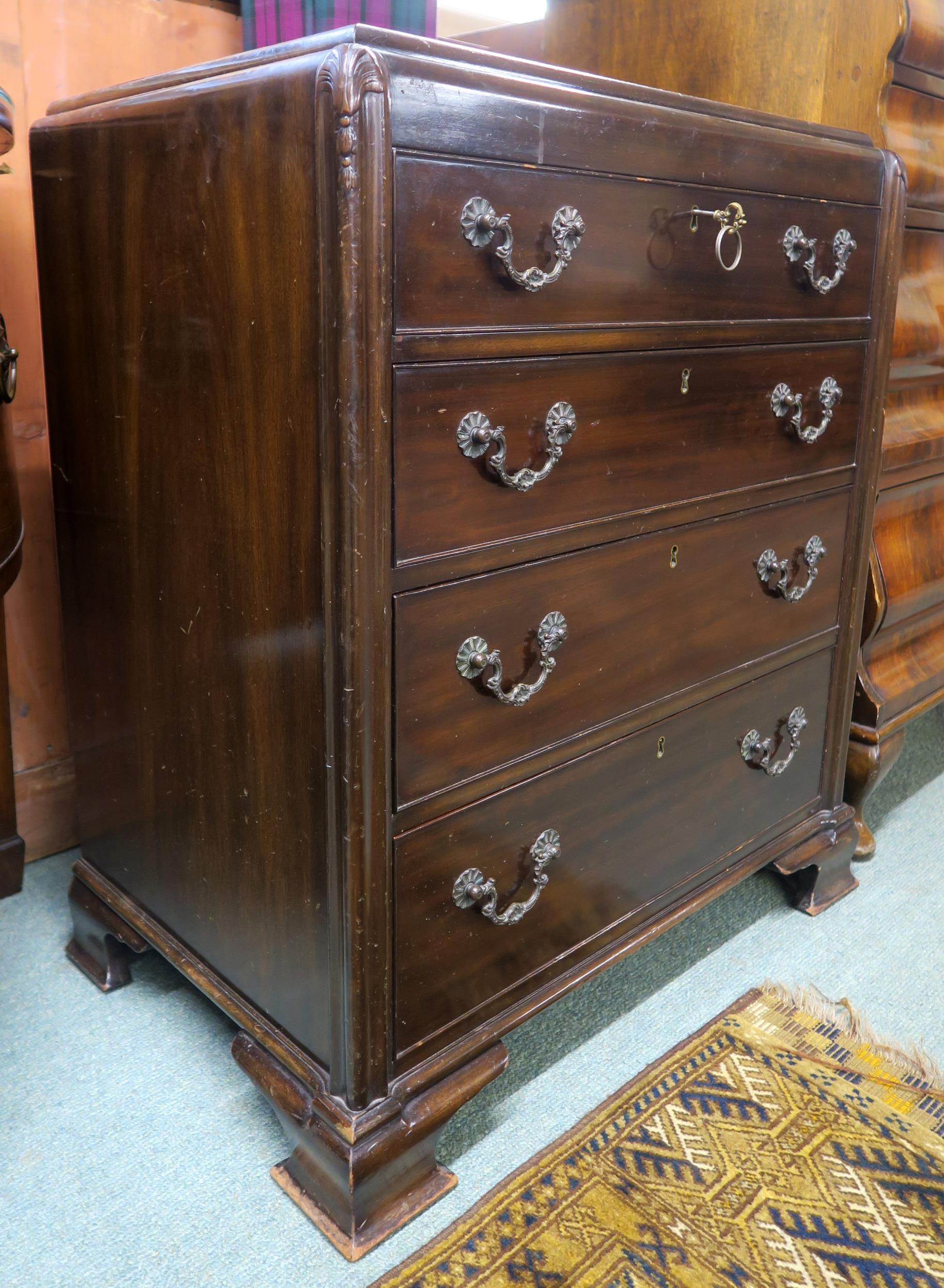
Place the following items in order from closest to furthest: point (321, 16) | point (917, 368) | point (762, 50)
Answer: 1. point (321, 16)
2. point (762, 50)
3. point (917, 368)

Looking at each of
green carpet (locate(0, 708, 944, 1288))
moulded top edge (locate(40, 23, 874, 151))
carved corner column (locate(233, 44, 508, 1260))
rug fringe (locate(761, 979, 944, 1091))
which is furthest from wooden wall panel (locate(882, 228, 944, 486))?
carved corner column (locate(233, 44, 508, 1260))

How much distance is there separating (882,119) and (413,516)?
1.07 meters

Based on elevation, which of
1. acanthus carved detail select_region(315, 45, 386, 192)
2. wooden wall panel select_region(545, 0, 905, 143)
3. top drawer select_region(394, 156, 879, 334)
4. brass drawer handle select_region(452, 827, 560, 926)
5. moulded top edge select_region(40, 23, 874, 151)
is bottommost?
brass drawer handle select_region(452, 827, 560, 926)

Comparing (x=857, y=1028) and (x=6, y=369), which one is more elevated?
(x=6, y=369)

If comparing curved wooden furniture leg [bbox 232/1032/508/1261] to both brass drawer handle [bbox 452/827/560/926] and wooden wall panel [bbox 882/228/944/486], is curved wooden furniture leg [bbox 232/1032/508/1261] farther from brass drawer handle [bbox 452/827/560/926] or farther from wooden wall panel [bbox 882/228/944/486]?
wooden wall panel [bbox 882/228/944/486]

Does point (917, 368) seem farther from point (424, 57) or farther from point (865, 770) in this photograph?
point (424, 57)

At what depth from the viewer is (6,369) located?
121cm

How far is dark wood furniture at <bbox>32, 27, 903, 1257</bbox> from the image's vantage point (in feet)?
3.05

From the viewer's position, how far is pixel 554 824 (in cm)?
123

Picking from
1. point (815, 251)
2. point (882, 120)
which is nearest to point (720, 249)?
point (815, 251)

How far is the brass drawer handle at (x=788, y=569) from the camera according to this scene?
1.42 m

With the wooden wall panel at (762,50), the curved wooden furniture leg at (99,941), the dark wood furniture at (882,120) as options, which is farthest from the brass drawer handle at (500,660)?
the wooden wall panel at (762,50)

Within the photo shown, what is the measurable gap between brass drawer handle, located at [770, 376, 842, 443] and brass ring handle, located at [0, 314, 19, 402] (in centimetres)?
85

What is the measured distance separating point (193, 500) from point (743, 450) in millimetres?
633
